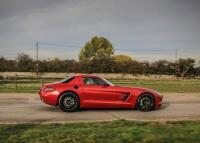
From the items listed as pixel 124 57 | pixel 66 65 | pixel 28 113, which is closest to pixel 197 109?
pixel 28 113

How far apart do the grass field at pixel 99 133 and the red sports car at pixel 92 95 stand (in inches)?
152

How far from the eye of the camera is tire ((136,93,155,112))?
15523 millimetres

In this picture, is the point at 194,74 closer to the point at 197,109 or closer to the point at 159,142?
the point at 197,109

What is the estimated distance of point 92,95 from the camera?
1522 centimetres

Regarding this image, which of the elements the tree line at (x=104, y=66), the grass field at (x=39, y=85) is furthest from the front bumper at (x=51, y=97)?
the tree line at (x=104, y=66)

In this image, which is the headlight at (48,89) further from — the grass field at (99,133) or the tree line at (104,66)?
the tree line at (104,66)

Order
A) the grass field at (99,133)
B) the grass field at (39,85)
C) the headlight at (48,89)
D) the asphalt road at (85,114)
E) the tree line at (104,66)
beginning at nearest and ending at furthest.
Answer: the grass field at (99,133) < the asphalt road at (85,114) < the headlight at (48,89) < the grass field at (39,85) < the tree line at (104,66)

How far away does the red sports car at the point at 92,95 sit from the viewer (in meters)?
15.0

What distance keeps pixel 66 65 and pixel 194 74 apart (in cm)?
2465

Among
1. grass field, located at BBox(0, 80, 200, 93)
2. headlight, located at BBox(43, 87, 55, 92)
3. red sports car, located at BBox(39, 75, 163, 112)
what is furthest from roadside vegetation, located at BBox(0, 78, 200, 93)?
red sports car, located at BBox(39, 75, 163, 112)

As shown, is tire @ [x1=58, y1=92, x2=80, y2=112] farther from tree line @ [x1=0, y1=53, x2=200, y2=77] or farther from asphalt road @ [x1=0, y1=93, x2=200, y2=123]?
tree line @ [x1=0, y1=53, x2=200, y2=77]

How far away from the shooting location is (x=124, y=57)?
10694 cm

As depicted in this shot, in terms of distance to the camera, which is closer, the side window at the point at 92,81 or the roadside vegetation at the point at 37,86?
the side window at the point at 92,81

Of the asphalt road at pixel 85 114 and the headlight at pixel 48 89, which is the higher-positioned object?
the headlight at pixel 48 89
